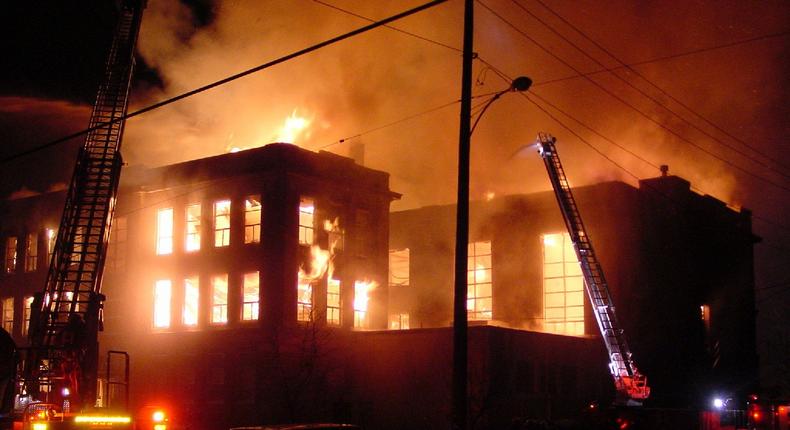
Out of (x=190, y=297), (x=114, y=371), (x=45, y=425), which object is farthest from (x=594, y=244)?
(x=45, y=425)

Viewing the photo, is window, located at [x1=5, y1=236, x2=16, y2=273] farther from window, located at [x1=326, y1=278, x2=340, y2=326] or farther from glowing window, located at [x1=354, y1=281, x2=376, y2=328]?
glowing window, located at [x1=354, y1=281, x2=376, y2=328]

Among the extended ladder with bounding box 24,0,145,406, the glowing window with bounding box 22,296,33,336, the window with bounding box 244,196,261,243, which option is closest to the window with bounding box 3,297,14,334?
the glowing window with bounding box 22,296,33,336

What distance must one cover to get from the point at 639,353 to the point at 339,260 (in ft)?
41.5

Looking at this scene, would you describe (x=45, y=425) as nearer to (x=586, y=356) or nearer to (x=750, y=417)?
(x=586, y=356)

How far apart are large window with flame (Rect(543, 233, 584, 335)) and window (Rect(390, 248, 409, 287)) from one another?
29.3ft

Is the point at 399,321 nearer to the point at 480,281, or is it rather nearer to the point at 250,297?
the point at 480,281

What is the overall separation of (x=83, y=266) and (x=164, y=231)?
1011cm

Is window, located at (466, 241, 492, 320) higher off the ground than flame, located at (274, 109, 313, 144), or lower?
lower

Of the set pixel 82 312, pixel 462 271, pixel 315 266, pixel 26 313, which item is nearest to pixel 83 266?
pixel 82 312

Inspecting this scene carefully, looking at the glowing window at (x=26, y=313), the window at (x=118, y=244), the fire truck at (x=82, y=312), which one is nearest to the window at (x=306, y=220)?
the fire truck at (x=82, y=312)

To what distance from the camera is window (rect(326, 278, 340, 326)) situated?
31859 mm

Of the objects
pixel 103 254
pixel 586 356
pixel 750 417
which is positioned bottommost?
pixel 750 417

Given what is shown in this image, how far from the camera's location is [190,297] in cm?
3247

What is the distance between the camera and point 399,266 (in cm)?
4644
